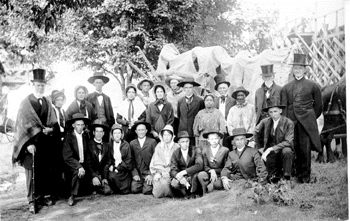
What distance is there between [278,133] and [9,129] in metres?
2.46

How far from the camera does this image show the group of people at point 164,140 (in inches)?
157

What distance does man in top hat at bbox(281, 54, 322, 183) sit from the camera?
13.8 ft

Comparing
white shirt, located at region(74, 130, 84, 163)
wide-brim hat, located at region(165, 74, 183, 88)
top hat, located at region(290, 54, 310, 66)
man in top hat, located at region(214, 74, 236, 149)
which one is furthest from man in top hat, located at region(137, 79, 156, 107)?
top hat, located at region(290, 54, 310, 66)

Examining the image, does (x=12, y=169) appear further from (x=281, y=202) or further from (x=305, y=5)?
(x=305, y=5)

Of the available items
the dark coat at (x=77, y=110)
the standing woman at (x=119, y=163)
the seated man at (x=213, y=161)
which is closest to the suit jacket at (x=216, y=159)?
the seated man at (x=213, y=161)

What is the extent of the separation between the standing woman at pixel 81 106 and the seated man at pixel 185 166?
958 millimetres

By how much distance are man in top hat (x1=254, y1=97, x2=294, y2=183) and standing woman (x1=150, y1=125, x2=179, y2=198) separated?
843mm

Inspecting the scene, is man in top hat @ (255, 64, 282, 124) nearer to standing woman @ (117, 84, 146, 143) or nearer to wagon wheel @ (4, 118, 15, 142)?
standing woman @ (117, 84, 146, 143)

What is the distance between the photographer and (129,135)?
183 inches

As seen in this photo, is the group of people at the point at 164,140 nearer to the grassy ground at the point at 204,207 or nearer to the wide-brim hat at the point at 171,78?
the grassy ground at the point at 204,207

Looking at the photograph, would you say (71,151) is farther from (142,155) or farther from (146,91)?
(146,91)

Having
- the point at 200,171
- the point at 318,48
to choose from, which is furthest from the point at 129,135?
the point at 318,48

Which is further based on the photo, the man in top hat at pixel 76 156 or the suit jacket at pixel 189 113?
the suit jacket at pixel 189 113

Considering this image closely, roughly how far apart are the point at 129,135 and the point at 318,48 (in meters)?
2.18
